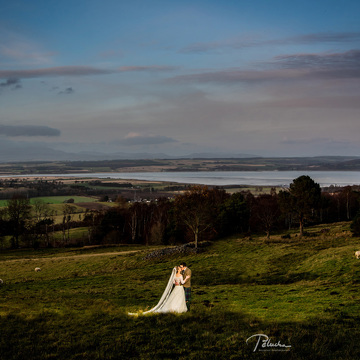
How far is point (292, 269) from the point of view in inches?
1128

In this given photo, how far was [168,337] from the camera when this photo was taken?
37.8 ft

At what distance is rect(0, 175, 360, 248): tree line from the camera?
55.7m

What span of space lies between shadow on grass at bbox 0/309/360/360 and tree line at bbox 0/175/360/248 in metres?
38.6

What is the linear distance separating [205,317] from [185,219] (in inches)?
1725

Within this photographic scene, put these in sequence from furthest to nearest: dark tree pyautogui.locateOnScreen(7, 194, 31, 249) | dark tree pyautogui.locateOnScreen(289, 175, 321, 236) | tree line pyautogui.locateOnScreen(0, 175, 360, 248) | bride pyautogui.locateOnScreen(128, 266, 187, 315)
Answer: dark tree pyautogui.locateOnScreen(7, 194, 31, 249) → tree line pyautogui.locateOnScreen(0, 175, 360, 248) → dark tree pyautogui.locateOnScreen(289, 175, 321, 236) → bride pyautogui.locateOnScreen(128, 266, 187, 315)

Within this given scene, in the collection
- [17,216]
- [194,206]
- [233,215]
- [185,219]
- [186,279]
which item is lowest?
[233,215]

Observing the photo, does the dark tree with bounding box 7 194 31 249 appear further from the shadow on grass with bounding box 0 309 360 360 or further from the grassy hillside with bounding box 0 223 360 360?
the shadow on grass with bounding box 0 309 360 360

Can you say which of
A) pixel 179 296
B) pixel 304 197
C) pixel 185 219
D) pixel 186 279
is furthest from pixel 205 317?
pixel 304 197

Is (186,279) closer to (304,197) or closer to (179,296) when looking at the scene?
(179,296)

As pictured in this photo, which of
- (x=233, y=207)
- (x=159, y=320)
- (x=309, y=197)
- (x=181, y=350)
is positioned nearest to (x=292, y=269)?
(x=159, y=320)

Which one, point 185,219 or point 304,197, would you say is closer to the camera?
point 304,197

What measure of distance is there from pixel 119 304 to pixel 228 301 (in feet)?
20.6

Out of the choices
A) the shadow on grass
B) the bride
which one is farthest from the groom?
the shadow on grass

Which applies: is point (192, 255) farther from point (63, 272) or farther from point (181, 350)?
point (181, 350)
